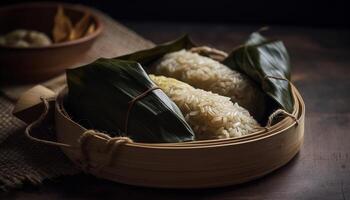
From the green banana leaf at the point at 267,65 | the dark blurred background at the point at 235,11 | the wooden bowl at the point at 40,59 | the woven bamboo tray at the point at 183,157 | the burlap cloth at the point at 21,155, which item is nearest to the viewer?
the woven bamboo tray at the point at 183,157

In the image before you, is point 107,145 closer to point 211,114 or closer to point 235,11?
point 211,114

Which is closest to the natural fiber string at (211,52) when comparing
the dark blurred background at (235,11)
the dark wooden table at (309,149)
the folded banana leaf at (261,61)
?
the folded banana leaf at (261,61)

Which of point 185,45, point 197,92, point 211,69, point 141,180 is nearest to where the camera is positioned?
point 141,180

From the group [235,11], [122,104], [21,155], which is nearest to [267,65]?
[122,104]

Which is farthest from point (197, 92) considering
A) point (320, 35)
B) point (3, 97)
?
point (320, 35)

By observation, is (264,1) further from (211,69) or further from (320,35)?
(211,69)

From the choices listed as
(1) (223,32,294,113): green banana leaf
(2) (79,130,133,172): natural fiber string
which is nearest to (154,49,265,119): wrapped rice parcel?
(1) (223,32,294,113): green banana leaf

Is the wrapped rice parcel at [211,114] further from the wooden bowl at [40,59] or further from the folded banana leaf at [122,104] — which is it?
the wooden bowl at [40,59]
